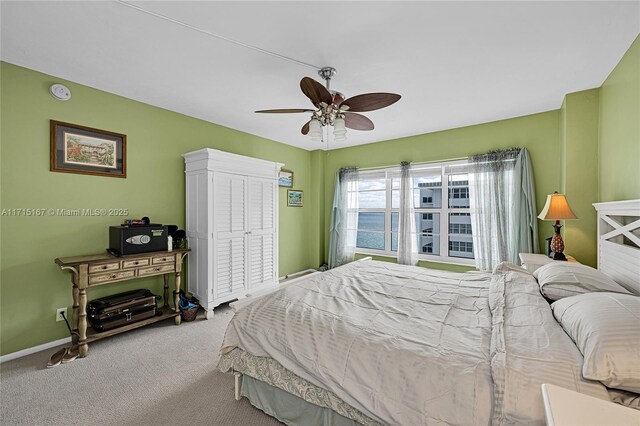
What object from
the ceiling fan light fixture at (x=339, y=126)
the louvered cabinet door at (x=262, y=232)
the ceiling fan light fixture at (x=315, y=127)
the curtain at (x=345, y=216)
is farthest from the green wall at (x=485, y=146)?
the ceiling fan light fixture at (x=315, y=127)

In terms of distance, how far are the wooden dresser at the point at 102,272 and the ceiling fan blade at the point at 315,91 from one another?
7.73 feet

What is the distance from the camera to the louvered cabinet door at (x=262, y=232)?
384 cm

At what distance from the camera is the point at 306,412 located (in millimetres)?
1549

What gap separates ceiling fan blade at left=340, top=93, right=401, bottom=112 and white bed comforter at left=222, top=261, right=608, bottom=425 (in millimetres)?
1525

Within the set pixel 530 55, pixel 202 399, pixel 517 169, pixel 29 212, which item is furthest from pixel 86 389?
pixel 517 169

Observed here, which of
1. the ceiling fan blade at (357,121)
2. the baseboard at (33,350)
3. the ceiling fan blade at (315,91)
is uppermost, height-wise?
the ceiling fan blade at (315,91)

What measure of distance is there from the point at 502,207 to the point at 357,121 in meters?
2.50

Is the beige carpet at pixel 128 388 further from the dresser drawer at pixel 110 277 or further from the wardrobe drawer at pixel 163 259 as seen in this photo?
the wardrobe drawer at pixel 163 259

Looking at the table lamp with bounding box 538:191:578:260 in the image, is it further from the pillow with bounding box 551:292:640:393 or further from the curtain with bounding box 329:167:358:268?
the curtain with bounding box 329:167:358:268

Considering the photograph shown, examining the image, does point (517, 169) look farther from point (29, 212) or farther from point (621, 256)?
point (29, 212)

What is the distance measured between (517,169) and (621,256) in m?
1.86

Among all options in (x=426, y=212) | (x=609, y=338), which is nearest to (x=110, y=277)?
(x=609, y=338)

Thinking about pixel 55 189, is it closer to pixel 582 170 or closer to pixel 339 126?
pixel 339 126

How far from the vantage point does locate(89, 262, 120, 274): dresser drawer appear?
246cm
